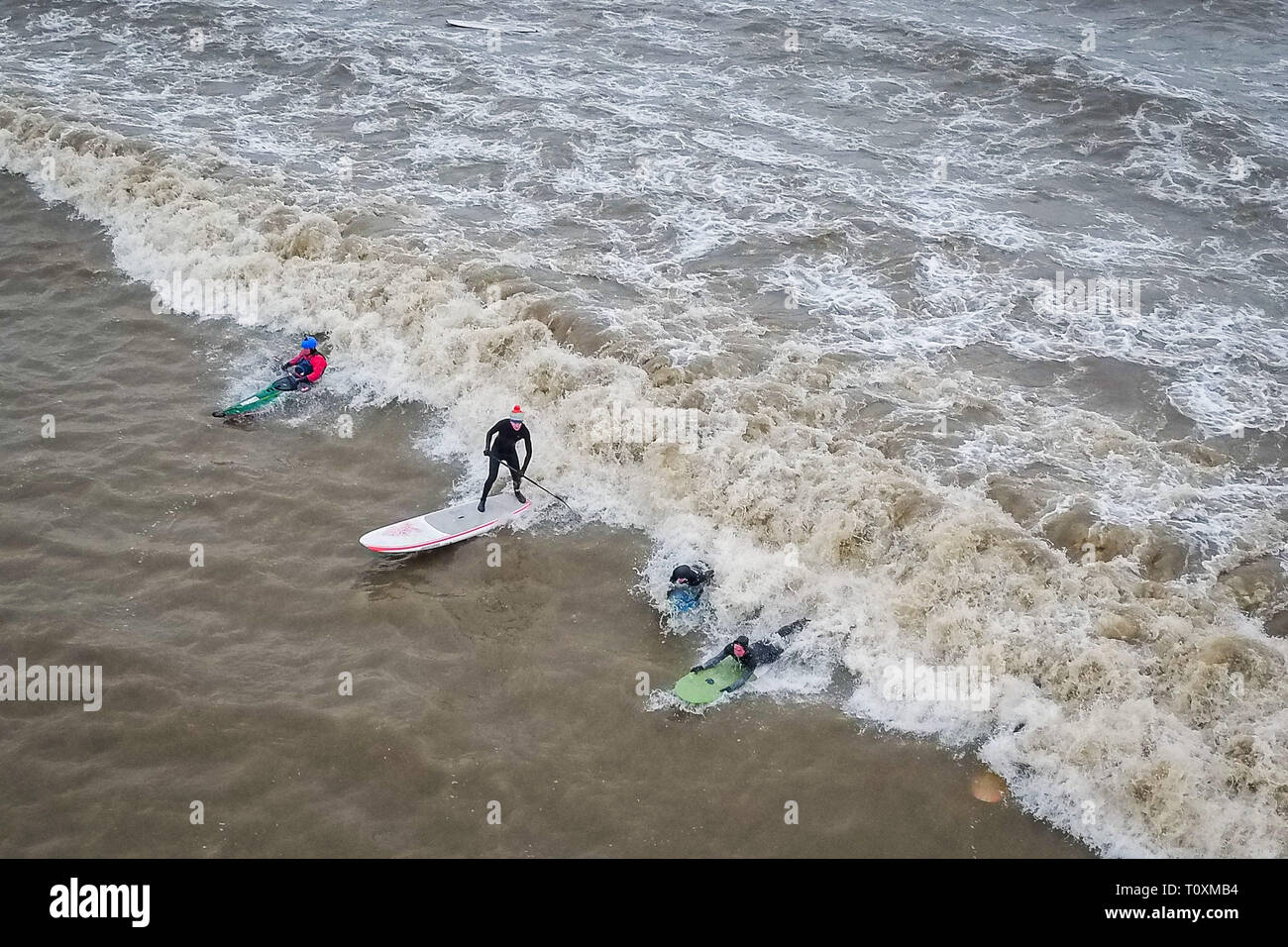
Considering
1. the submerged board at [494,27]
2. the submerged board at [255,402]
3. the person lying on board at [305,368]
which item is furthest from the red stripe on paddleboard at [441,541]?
the submerged board at [494,27]

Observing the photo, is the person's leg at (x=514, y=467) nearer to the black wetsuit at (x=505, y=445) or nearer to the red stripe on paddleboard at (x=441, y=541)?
the black wetsuit at (x=505, y=445)

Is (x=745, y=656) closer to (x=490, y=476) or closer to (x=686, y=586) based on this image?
(x=686, y=586)

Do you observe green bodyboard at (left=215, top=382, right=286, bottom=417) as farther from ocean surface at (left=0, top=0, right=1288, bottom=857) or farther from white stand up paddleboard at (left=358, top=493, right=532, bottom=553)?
white stand up paddleboard at (left=358, top=493, right=532, bottom=553)

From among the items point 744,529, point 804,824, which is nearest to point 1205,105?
point 744,529

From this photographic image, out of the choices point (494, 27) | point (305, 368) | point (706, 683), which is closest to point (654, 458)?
point (706, 683)
